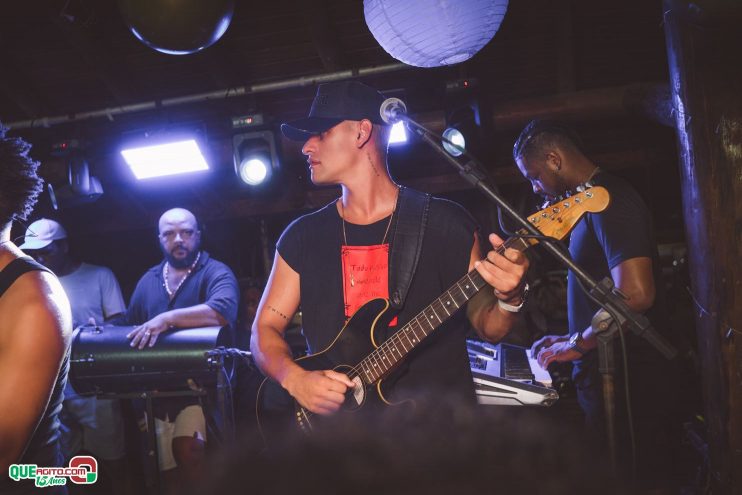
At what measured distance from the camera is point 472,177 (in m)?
1.69

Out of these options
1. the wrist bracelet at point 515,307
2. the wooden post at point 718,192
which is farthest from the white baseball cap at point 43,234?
the wooden post at point 718,192

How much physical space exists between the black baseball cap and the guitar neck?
0.97 m

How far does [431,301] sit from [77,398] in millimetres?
3989

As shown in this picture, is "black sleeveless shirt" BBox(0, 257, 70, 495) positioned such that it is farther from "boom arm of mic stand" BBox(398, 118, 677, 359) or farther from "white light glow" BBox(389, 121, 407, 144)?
"white light glow" BBox(389, 121, 407, 144)

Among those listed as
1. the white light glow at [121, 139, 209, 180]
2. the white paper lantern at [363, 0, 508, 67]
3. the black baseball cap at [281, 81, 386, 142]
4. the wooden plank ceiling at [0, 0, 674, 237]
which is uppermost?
the wooden plank ceiling at [0, 0, 674, 237]

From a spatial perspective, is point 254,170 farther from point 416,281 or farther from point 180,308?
point 416,281

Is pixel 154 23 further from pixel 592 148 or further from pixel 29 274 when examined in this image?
pixel 592 148

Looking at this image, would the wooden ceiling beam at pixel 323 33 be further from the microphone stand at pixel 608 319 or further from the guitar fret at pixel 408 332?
the microphone stand at pixel 608 319

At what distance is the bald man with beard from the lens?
3990 mm

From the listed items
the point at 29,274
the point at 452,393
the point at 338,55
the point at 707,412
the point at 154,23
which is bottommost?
the point at 707,412

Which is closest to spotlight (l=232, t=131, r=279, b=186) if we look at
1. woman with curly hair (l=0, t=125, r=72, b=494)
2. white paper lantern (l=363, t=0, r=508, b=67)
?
white paper lantern (l=363, t=0, r=508, b=67)

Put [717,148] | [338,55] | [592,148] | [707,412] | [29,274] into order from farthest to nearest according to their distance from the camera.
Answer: [592,148], [338,55], [707,412], [717,148], [29,274]

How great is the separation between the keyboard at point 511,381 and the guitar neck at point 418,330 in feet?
2.36

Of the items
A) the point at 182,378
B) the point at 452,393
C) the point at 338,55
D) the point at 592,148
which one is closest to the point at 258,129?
the point at 338,55
